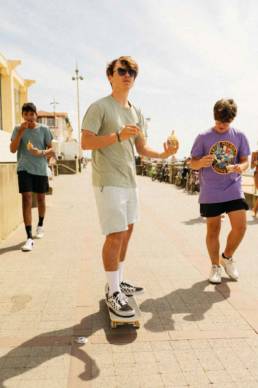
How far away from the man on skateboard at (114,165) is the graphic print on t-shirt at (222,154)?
1.13 m

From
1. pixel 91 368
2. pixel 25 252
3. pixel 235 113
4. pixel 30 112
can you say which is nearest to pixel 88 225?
pixel 25 252

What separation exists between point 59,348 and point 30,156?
3.54 meters

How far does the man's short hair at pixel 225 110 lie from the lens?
3666mm

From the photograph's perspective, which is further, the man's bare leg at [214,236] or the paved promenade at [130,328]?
the man's bare leg at [214,236]

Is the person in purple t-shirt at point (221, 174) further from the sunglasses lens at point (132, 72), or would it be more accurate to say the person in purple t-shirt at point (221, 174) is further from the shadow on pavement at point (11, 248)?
the shadow on pavement at point (11, 248)

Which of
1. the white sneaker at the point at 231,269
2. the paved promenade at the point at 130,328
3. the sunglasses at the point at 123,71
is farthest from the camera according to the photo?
the white sneaker at the point at 231,269

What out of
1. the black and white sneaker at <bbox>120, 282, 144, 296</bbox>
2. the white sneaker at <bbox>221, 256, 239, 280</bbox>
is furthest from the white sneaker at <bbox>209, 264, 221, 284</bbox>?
the black and white sneaker at <bbox>120, 282, 144, 296</bbox>

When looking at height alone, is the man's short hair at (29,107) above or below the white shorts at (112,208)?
above

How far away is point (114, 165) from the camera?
299 centimetres

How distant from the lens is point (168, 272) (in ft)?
14.4

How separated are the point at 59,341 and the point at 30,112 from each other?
3.60 m

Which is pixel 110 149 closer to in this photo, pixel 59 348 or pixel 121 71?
pixel 121 71

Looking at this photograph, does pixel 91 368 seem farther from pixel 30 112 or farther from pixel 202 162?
pixel 30 112

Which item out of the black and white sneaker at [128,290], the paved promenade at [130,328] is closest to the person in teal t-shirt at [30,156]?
the paved promenade at [130,328]
